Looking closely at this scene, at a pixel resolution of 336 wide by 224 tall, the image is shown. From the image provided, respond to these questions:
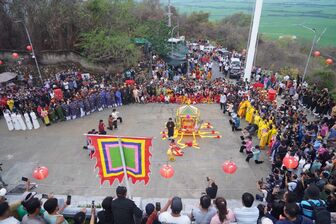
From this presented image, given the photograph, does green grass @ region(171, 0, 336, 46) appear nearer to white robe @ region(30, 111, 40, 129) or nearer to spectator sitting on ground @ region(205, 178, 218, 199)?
white robe @ region(30, 111, 40, 129)

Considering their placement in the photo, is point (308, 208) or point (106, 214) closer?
point (106, 214)

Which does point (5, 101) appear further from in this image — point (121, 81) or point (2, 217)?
point (2, 217)

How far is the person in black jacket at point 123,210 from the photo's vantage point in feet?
15.1

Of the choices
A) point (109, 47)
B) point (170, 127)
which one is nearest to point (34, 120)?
point (170, 127)

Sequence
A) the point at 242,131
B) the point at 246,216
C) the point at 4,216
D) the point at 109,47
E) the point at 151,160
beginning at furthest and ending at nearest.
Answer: the point at 109,47 → the point at 242,131 → the point at 151,160 → the point at 246,216 → the point at 4,216

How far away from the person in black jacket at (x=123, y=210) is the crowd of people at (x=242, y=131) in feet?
0.05

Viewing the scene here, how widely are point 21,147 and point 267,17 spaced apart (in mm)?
63561

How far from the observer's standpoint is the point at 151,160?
1164 centimetres

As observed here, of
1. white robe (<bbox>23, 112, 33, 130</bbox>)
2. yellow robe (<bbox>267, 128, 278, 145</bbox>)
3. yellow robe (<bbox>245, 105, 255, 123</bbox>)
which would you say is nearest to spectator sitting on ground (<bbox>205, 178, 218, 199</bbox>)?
yellow robe (<bbox>267, 128, 278, 145</bbox>)

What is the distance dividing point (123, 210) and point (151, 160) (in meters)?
7.06

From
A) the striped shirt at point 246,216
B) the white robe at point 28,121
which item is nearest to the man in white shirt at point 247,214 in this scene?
the striped shirt at point 246,216

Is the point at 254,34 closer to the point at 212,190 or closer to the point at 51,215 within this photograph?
the point at 212,190

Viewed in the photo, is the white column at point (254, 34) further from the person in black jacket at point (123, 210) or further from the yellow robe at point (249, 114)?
the person in black jacket at point (123, 210)

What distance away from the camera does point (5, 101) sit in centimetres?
1600
